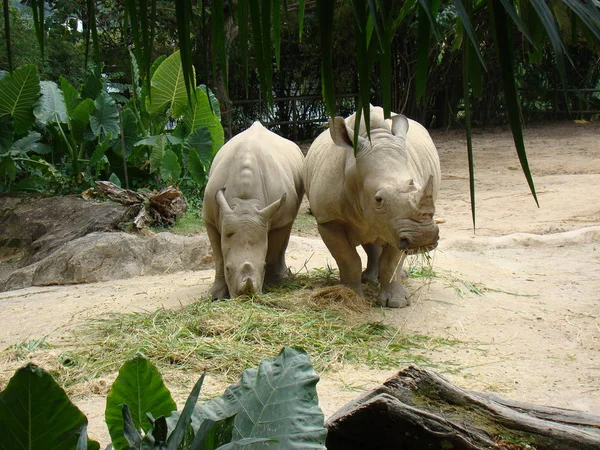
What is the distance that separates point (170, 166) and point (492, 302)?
5668 millimetres

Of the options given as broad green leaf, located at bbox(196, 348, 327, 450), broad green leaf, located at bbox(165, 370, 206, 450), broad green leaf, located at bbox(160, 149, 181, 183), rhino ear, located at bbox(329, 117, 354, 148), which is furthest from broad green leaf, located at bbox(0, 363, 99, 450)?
broad green leaf, located at bbox(160, 149, 181, 183)

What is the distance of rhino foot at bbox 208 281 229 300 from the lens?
20.1ft

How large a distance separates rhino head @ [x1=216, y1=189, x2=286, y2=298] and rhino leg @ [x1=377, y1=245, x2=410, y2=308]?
928mm

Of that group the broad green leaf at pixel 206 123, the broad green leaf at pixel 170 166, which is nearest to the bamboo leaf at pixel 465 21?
the broad green leaf at pixel 170 166

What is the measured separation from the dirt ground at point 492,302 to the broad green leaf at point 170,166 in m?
2.71

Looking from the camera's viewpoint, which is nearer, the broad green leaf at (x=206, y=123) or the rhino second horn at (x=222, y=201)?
the rhino second horn at (x=222, y=201)

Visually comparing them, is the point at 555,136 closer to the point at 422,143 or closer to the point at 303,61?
the point at 303,61

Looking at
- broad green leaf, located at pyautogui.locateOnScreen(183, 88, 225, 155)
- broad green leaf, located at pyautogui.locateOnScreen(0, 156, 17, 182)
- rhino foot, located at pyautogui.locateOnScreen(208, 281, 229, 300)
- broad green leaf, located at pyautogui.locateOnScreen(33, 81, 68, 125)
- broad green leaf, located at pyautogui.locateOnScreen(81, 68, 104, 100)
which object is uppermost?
broad green leaf, located at pyautogui.locateOnScreen(81, 68, 104, 100)

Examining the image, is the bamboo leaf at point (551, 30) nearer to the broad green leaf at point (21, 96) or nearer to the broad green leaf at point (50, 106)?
the broad green leaf at point (21, 96)

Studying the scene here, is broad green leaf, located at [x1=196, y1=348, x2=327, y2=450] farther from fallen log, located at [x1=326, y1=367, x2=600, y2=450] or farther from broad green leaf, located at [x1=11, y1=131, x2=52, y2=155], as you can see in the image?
broad green leaf, located at [x1=11, y1=131, x2=52, y2=155]

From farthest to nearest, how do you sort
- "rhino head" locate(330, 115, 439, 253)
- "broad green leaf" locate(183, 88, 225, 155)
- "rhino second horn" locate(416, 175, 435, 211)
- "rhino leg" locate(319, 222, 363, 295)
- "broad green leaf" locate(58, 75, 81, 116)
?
"broad green leaf" locate(183, 88, 225, 155) < "broad green leaf" locate(58, 75, 81, 116) < "rhino leg" locate(319, 222, 363, 295) < "rhino head" locate(330, 115, 439, 253) < "rhino second horn" locate(416, 175, 435, 211)

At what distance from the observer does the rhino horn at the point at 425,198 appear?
15.8 feet

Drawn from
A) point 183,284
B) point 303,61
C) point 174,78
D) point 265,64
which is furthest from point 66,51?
point 265,64

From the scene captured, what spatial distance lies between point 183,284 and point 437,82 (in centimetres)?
1282
